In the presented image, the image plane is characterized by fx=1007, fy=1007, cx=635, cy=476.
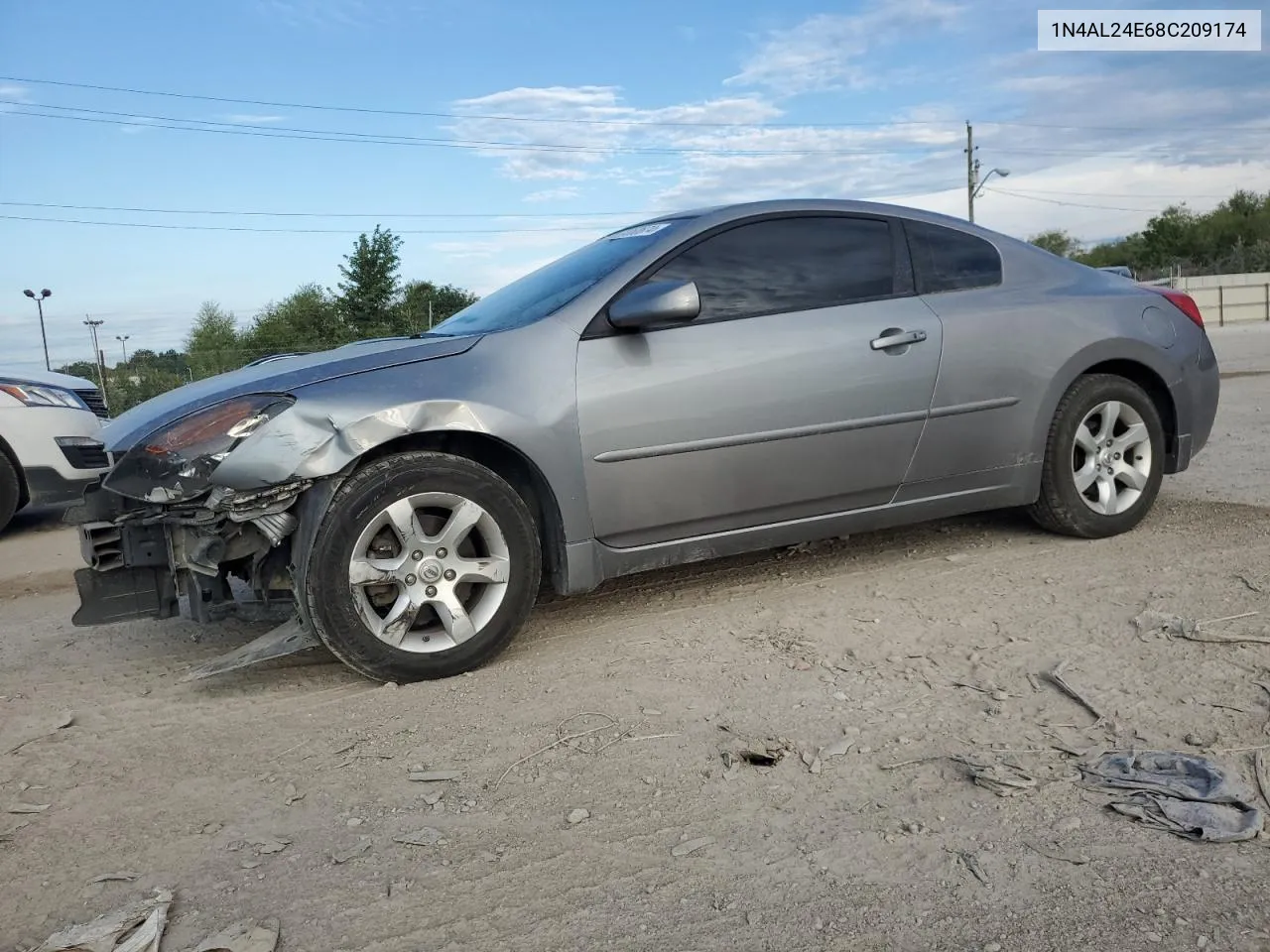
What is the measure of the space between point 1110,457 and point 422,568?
10.7ft

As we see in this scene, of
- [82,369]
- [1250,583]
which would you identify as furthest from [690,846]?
[82,369]

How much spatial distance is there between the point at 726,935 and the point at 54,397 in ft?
24.4

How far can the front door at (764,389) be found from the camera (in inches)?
147

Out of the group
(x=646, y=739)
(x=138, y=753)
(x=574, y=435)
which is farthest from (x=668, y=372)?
(x=138, y=753)

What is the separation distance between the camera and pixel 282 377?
3.59m

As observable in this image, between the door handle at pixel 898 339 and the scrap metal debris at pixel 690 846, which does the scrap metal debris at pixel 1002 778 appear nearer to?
the scrap metal debris at pixel 690 846

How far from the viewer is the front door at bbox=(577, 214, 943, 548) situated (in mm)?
3742

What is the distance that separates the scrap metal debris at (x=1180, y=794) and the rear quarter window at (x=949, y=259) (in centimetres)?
238

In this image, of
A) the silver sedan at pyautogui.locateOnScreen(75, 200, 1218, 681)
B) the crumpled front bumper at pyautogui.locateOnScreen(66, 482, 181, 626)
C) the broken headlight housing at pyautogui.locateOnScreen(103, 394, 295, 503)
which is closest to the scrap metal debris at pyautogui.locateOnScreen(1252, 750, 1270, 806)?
the silver sedan at pyautogui.locateOnScreen(75, 200, 1218, 681)

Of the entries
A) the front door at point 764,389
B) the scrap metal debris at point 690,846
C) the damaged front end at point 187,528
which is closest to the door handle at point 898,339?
the front door at point 764,389

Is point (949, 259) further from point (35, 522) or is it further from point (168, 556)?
point (35, 522)

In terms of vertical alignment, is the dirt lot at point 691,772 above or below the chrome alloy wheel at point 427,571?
below

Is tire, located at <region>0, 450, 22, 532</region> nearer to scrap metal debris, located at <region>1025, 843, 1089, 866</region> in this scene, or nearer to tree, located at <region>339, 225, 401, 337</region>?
scrap metal debris, located at <region>1025, 843, 1089, 866</region>

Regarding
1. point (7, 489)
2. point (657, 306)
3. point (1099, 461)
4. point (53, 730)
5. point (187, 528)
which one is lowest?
point (53, 730)
